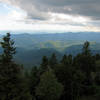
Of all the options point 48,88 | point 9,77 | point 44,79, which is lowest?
point 48,88

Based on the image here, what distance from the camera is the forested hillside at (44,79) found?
57.5ft

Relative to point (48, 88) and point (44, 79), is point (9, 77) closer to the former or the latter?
point (44, 79)

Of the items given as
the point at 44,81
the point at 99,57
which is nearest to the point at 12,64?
the point at 44,81

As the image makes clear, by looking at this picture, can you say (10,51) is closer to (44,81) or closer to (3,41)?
(3,41)

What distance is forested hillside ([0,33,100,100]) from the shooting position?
57.5 feet

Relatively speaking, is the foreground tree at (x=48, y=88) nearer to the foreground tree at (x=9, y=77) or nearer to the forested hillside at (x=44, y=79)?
the forested hillside at (x=44, y=79)

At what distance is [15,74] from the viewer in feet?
57.8

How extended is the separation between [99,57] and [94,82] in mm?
23081

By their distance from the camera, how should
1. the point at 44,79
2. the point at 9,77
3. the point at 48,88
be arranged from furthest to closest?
the point at 44,79 → the point at 48,88 → the point at 9,77

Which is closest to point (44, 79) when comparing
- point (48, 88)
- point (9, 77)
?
point (48, 88)

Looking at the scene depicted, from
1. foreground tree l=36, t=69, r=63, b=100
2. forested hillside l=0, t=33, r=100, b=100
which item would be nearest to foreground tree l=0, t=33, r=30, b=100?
forested hillside l=0, t=33, r=100, b=100

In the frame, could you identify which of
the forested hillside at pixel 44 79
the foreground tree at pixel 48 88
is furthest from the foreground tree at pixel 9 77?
the foreground tree at pixel 48 88

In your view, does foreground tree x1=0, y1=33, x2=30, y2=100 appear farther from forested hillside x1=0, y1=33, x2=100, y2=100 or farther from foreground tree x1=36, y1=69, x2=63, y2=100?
foreground tree x1=36, y1=69, x2=63, y2=100

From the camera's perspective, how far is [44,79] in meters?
27.6
